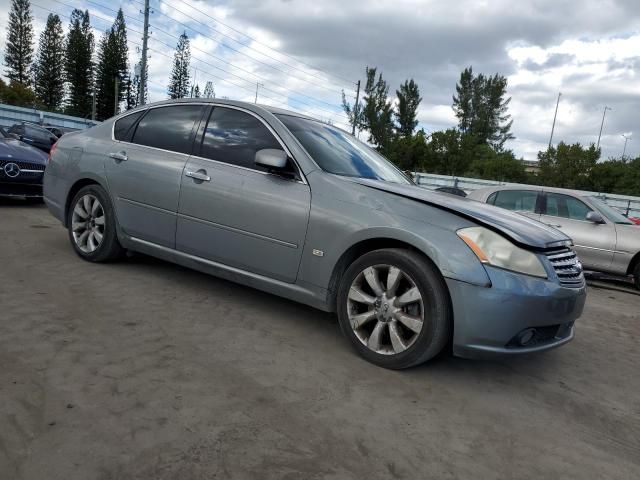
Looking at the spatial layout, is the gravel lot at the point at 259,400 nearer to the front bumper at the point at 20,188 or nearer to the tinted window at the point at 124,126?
the tinted window at the point at 124,126

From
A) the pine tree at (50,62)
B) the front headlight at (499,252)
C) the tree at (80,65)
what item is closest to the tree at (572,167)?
the front headlight at (499,252)

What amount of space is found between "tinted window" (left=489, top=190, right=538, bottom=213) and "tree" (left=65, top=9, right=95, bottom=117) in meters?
78.7

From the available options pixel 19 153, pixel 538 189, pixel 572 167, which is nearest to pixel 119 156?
pixel 19 153

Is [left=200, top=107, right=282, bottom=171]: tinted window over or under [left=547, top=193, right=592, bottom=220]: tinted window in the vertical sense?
over

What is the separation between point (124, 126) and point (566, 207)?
21.8 feet

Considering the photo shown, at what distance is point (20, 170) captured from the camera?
26.1 ft

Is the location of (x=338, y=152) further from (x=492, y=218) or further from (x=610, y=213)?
(x=610, y=213)

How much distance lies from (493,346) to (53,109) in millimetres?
84862

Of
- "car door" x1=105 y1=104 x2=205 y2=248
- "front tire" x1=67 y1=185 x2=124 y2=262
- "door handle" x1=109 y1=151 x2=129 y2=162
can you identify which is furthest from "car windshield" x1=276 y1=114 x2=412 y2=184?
"front tire" x1=67 y1=185 x2=124 y2=262

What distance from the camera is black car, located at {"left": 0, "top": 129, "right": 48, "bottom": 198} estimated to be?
782 cm

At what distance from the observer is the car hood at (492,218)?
3156 mm

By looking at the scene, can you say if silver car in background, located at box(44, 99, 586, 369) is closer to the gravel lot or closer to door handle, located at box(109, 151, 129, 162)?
door handle, located at box(109, 151, 129, 162)

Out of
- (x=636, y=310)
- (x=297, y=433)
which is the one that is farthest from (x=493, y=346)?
(x=636, y=310)

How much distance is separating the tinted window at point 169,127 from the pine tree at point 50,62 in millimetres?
82266
